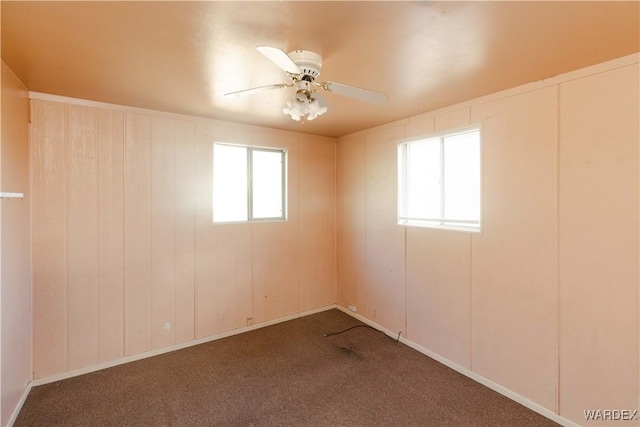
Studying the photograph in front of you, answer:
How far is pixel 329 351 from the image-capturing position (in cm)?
315

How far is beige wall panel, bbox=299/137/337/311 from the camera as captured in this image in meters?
4.13

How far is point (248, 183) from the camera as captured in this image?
3748 millimetres

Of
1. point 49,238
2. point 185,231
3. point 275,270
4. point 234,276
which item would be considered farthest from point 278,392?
point 49,238

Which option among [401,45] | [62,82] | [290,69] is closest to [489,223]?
[401,45]

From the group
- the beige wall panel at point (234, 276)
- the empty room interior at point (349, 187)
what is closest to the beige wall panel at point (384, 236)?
the empty room interior at point (349, 187)

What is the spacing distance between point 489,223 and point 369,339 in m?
1.87

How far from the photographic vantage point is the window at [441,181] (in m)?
2.75

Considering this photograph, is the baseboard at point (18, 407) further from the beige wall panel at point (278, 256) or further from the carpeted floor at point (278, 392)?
the beige wall panel at point (278, 256)

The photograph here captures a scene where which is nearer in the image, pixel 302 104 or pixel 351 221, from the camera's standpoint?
pixel 302 104

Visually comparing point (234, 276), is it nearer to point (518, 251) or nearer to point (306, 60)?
point (306, 60)

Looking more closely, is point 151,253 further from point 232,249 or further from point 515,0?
point 515,0

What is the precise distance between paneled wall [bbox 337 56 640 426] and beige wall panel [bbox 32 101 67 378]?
3.38 metres

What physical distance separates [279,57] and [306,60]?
35 centimetres

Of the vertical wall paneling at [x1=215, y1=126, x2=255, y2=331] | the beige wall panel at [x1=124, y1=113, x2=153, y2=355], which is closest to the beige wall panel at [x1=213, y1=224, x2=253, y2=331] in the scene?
the vertical wall paneling at [x1=215, y1=126, x2=255, y2=331]
